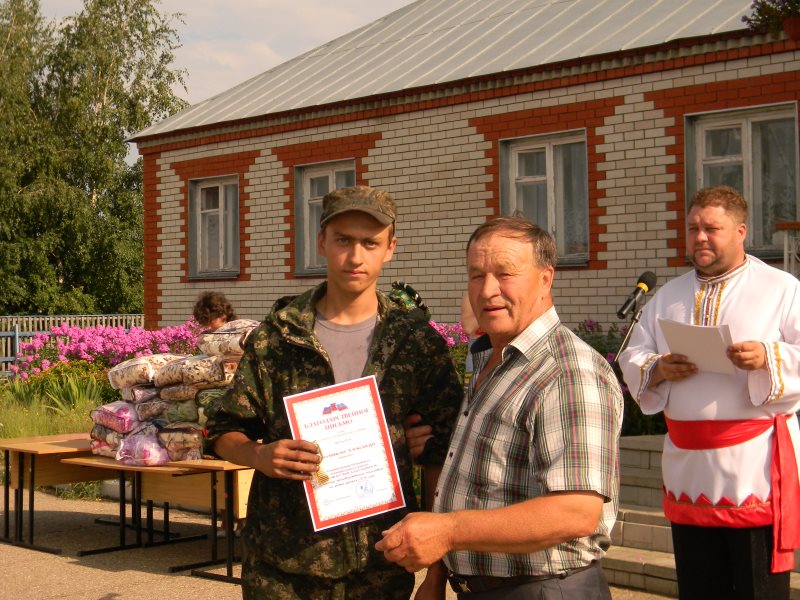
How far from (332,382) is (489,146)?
10.8m

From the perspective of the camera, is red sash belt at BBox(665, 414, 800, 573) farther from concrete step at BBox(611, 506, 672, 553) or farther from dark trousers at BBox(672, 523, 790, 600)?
concrete step at BBox(611, 506, 672, 553)

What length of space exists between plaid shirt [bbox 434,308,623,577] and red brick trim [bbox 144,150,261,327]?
46.6ft

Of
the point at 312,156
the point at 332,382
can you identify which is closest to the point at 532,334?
the point at 332,382

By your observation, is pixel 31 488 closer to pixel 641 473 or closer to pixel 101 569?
pixel 101 569

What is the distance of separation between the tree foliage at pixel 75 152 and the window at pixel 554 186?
24403mm

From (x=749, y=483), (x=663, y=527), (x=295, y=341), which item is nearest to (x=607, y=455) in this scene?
(x=295, y=341)

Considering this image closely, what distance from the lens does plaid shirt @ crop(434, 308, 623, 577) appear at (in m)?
2.59

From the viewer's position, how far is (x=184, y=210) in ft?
58.1

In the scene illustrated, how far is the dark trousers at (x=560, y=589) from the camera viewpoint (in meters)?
2.68

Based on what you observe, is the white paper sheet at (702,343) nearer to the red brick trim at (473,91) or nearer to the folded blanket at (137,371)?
the folded blanket at (137,371)

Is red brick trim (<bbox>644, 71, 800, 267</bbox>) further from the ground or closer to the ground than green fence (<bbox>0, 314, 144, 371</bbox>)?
further from the ground

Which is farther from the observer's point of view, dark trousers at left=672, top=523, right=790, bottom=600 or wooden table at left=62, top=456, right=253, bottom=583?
wooden table at left=62, top=456, right=253, bottom=583

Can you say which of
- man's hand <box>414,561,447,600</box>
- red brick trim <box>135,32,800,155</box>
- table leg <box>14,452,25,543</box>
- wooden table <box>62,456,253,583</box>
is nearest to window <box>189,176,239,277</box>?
red brick trim <box>135,32,800,155</box>

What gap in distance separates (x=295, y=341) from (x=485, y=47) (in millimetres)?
12320
